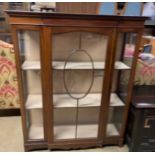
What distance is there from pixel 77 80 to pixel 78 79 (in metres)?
0.01

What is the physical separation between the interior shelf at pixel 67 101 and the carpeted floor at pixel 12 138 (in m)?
0.50

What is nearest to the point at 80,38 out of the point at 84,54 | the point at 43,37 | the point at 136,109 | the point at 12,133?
the point at 84,54

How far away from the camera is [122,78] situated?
181cm

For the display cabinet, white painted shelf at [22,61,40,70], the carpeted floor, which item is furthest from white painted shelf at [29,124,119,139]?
white painted shelf at [22,61,40,70]

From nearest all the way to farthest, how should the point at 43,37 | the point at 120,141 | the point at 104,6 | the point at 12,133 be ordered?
the point at 43,37, the point at 120,141, the point at 12,133, the point at 104,6

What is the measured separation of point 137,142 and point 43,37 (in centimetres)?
133

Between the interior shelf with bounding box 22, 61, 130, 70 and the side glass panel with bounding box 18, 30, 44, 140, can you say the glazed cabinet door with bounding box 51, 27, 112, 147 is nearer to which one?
the interior shelf with bounding box 22, 61, 130, 70

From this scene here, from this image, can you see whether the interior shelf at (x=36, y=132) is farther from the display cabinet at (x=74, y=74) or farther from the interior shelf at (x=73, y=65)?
the interior shelf at (x=73, y=65)

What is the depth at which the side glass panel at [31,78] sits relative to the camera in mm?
1548

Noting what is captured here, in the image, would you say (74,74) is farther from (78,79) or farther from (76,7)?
(76,7)

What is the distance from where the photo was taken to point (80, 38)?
1.61m

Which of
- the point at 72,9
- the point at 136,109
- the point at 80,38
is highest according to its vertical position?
the point at 72,9

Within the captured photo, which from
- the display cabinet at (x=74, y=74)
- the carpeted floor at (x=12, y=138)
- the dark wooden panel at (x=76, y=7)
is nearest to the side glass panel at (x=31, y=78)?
the display cabinet at (x=74, y=74)

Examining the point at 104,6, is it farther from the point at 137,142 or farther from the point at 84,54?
the point at 137,142
